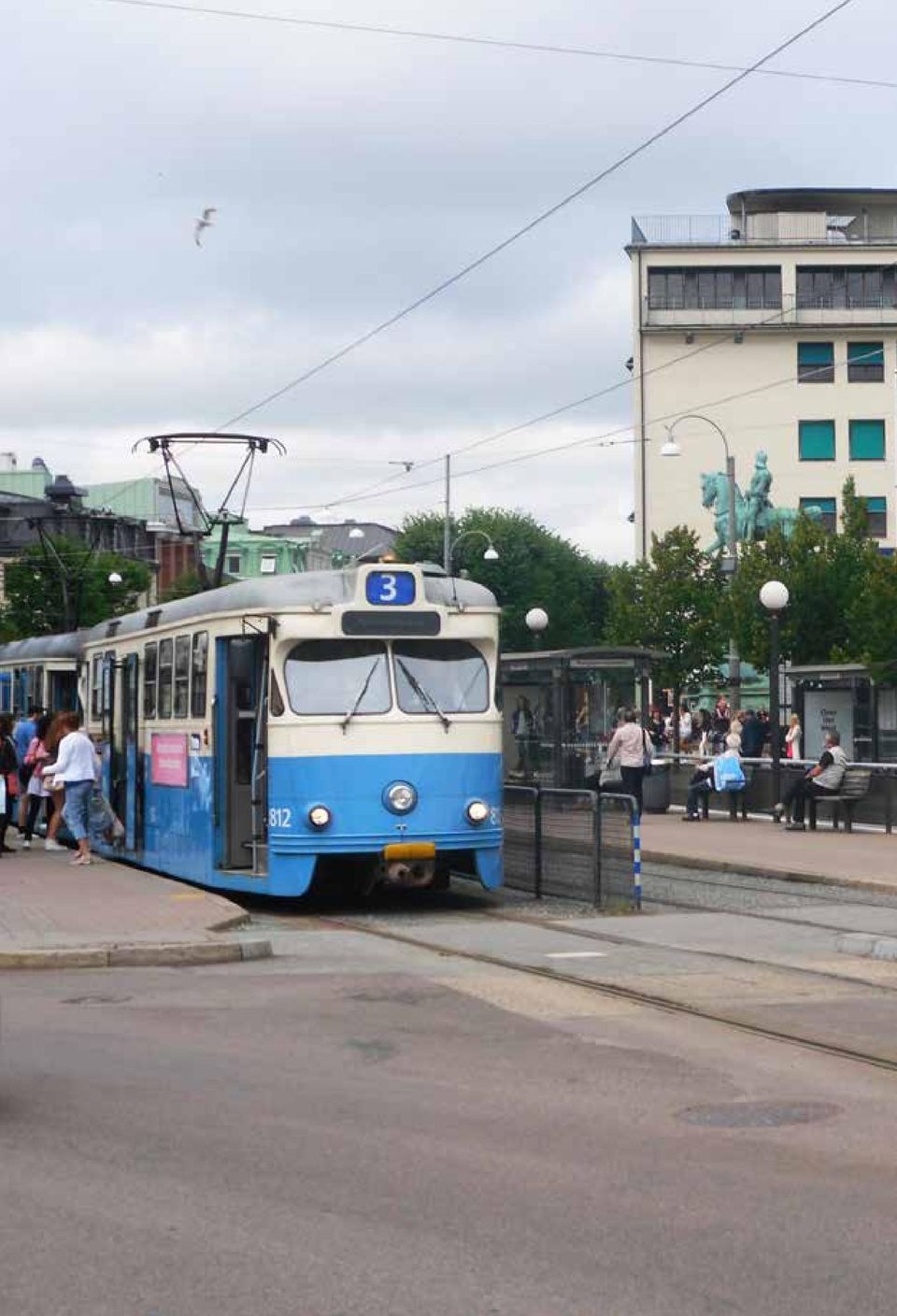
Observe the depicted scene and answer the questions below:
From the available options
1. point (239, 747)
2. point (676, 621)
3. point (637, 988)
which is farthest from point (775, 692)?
point (676, 621)

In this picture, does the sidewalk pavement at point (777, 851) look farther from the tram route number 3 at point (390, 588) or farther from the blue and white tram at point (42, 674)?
the blue and white tram at point (42, 674)

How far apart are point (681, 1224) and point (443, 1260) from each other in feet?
2.93

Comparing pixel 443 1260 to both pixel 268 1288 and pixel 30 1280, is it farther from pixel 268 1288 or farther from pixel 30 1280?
pixel 30 1280

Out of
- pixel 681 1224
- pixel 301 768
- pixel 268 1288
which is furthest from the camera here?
pixel 301 768

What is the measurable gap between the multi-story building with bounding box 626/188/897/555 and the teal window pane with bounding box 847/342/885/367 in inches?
2.7

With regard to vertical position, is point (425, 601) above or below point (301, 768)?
above

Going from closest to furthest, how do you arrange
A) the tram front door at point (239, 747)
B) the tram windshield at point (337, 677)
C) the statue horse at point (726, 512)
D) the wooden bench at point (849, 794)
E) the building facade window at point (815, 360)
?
the tram windshield at point (337, 677)
the tram front door at point (239, 747)
the wooden bench at point (849, 794)
the statue horse at point (726, 512)
the building facade window at point (815, 360)

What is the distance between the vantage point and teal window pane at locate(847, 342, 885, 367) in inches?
3430

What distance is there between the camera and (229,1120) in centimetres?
826

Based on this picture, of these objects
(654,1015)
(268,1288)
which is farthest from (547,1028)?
Answer: (268,1288)

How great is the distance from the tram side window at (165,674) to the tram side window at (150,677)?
0.78ft

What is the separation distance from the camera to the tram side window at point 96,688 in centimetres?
2405

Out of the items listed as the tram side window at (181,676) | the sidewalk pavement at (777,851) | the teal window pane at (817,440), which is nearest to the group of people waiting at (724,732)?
the sidewalk pavement at (777,851)

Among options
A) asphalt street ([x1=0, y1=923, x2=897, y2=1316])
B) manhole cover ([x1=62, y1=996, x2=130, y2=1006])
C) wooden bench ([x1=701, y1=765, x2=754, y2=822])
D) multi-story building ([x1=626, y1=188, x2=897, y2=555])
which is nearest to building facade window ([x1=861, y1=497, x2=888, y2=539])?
multi-story building ([x1=626, y1=188, x2=897, y2=555])
